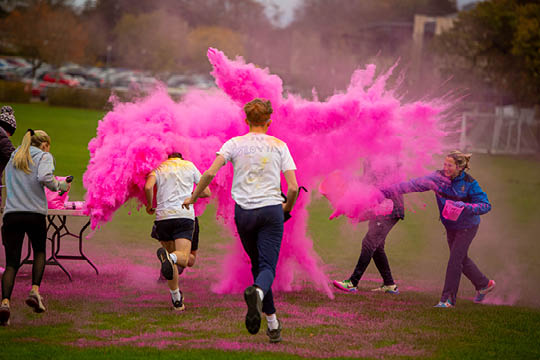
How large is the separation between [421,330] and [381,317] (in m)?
0.59

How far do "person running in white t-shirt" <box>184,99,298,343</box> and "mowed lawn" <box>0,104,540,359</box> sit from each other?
714 mm

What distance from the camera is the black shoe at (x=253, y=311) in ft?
17.4

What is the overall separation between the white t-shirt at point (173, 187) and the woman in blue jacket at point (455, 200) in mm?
2372

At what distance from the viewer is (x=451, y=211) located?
755 centimetres

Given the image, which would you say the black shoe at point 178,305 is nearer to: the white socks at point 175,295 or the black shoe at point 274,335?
the white socks at point 175,295

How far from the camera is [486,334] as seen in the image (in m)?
6.66

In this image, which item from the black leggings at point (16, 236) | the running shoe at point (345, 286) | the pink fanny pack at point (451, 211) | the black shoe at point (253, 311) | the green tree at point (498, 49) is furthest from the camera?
the green tree at point (498, 49)

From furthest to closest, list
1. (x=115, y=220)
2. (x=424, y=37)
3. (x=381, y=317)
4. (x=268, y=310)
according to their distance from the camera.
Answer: (x=424, y=37) → (x=115, y=220) → (x=381, y=317) → (x=268, y=310)

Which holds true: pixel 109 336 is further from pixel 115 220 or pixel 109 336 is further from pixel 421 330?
pixel 115 220

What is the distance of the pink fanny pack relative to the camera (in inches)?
296

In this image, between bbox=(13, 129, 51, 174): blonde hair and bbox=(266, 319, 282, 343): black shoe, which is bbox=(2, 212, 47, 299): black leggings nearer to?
bbox=(13, 129, 51, 174): blonde hair

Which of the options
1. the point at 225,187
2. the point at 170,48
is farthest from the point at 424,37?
the point at 225,187

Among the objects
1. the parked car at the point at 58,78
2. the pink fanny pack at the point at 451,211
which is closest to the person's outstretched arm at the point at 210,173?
the pink fanny pack at the point at 451,211

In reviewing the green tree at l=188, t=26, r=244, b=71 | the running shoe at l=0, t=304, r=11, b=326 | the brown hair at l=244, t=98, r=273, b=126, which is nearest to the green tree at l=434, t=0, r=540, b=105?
the green tree at l=188, t=26, r=244, b=71
